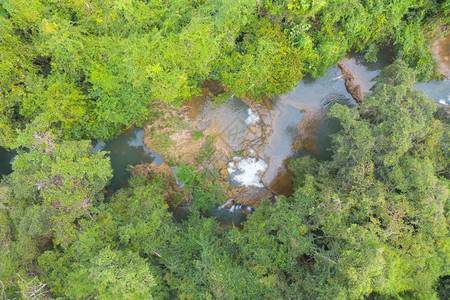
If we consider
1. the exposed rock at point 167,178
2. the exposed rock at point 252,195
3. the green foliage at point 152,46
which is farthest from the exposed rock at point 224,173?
the green foliage at point 152,46

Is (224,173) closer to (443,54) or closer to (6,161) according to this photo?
(6,161)

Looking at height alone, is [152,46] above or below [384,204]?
above

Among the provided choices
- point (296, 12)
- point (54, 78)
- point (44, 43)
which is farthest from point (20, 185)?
point (296, 12)

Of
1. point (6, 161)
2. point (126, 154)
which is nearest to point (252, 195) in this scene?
point (126, 154)

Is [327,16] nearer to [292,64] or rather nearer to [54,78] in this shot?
[292,64]

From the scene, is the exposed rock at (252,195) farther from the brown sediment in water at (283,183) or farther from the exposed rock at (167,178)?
the exposed rock at (167,178)

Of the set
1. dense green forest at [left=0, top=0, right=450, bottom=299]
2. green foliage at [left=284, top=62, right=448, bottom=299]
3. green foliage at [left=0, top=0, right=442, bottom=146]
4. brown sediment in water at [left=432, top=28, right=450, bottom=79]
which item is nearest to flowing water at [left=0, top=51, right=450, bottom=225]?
green foliage at [left=0, top=0, right=442, bottom=146]
